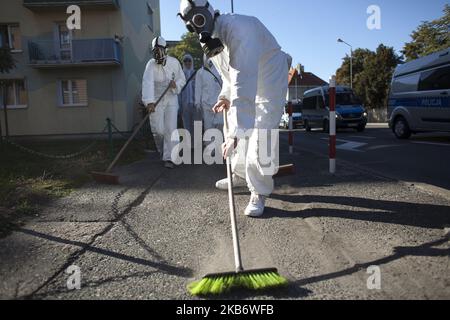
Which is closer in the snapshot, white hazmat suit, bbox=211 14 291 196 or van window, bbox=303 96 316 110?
white hazmat suit, bbox=211 14 291 196

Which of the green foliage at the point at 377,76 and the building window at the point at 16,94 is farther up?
the green foliage at the point at 377,76

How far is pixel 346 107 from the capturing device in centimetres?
1944

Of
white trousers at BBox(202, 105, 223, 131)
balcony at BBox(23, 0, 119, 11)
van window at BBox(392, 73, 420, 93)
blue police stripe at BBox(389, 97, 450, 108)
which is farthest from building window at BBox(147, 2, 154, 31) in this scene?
white trousers at BBox(202, 105, 223, 131)

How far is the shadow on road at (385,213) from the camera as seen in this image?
354cm

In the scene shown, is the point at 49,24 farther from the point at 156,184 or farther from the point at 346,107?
the point at 156,184

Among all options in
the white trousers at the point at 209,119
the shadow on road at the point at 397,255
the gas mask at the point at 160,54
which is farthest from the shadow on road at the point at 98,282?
the white trousers at the point at 209,119

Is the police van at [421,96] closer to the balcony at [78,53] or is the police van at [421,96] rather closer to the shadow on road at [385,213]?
the shadow on road at [385,213]

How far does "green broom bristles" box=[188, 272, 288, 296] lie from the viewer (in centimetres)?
230

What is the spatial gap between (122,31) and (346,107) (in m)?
11.8

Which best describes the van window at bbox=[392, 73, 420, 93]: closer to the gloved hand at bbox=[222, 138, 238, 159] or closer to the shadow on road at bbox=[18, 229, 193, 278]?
the gloved hand at bbox=[222, 138, 238, 159]

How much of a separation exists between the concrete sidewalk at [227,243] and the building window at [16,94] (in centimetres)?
1874

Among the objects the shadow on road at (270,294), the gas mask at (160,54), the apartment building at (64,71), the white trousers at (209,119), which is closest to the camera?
the shadow on road at (270,294)

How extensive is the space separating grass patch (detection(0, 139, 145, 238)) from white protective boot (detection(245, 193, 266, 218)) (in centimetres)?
210

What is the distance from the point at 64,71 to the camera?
21.1 metres
